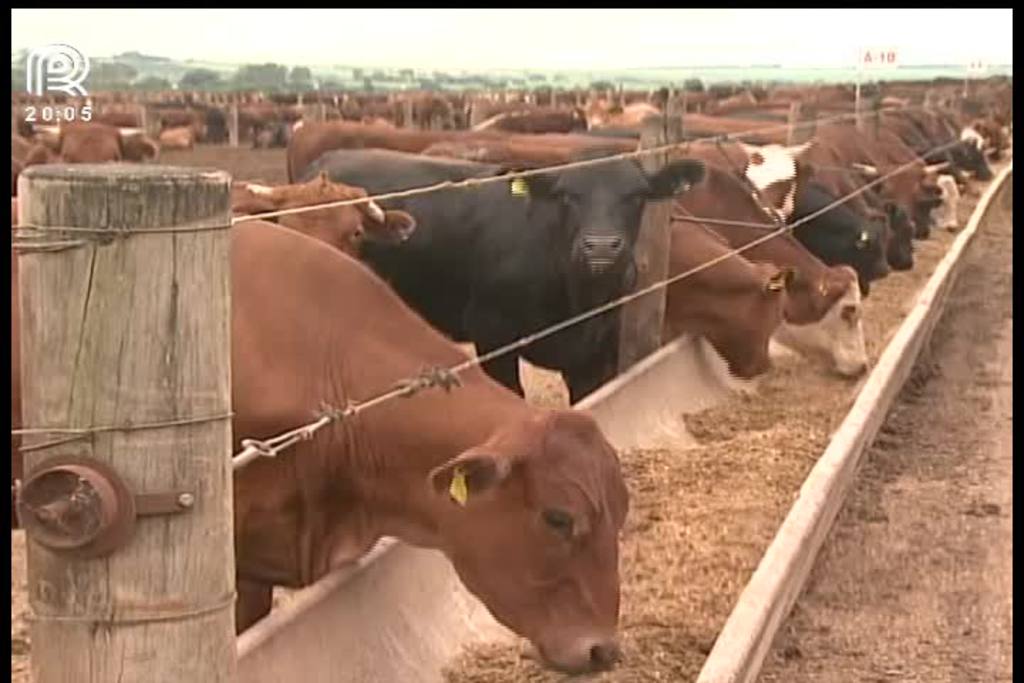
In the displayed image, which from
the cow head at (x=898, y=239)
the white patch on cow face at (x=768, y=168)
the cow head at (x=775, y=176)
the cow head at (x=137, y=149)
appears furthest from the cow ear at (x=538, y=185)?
the cow head at (x=137, y=149)

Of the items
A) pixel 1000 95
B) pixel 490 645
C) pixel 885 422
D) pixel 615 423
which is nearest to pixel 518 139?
pixel 885 422

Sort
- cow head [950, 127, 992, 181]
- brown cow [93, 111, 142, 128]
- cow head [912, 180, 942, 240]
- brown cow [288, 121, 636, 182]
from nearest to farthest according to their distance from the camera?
brown cow [288, 121, 636, 182] → cow head [912, 180, 942, 240] → cow head [950, 127, 992, 181] → brown cow [93, 111, 142, 128]

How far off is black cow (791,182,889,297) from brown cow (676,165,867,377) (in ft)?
5.47

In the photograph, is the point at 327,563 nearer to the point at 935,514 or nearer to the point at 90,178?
the point at 90,178

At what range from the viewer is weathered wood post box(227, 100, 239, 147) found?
101ft

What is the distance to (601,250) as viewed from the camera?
22.0 ft

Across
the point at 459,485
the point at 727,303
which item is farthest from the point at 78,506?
the point at 727,303

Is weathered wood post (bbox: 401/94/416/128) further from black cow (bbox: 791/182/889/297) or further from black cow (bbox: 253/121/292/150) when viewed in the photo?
black cow (bbox: 791/182/889/297)

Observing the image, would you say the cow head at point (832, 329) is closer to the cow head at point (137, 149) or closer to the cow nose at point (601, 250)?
the cow nose at point (601, 250)

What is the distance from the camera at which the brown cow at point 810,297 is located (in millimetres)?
8531

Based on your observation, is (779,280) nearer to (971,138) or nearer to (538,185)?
(538,185)

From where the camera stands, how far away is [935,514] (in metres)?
6.12

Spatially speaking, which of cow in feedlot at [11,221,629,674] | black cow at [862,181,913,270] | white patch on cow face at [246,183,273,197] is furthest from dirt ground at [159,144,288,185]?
cow in feedlot at [11,221,629,674]

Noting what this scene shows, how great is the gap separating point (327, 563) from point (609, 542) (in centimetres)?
71
